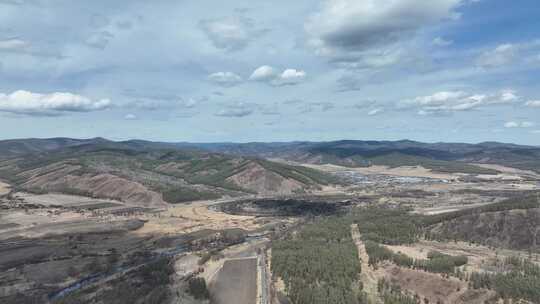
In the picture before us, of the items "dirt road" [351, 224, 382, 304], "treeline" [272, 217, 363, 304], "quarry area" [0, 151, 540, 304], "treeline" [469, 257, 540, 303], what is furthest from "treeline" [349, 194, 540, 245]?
"treeline" [469, 257, 540, 303]

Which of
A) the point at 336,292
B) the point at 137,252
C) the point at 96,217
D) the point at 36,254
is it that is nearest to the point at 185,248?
the point at 137,252

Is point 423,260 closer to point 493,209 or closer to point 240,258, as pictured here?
point 493,209

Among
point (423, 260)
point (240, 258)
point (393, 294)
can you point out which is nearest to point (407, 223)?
point (423, 260)

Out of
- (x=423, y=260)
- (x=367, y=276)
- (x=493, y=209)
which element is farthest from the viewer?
(x=493, y=209)

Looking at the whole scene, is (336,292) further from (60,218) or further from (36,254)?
(60,218)

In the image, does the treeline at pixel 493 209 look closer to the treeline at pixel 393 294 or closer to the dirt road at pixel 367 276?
the dirt road at pixel 367 276
